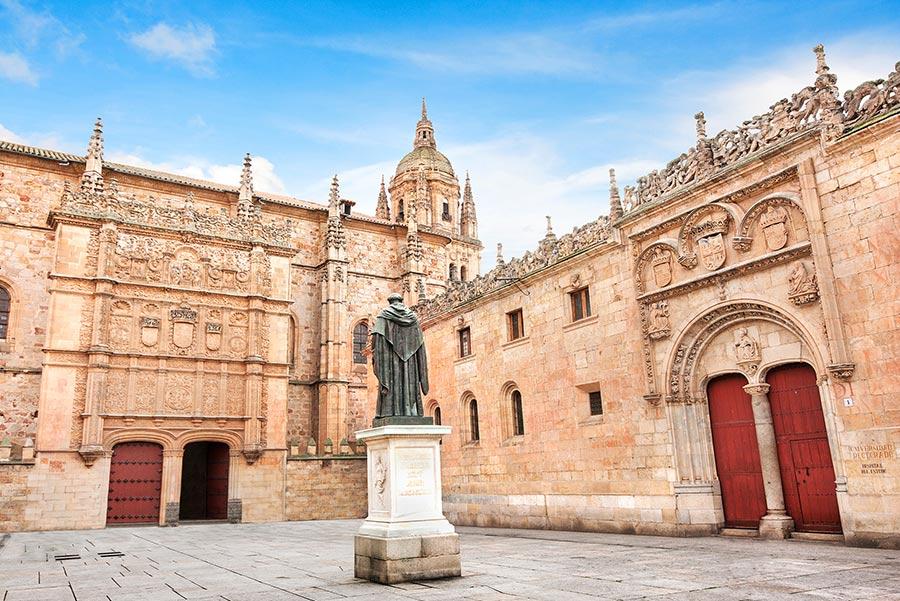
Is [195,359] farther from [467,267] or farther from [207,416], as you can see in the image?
[467,267]

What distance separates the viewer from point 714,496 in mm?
14000

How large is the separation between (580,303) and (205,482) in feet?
68.2

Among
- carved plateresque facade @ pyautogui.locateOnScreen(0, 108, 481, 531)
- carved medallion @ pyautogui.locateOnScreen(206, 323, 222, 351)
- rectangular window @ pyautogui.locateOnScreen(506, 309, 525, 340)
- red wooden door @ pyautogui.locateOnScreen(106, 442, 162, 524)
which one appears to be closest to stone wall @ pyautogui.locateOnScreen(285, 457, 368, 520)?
carved plateresque facade @ pyautogui.locateOnScreen(0, 108, 481, 531)

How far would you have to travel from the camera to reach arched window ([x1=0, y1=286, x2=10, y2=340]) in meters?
27.7

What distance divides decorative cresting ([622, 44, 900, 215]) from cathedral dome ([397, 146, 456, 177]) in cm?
3498

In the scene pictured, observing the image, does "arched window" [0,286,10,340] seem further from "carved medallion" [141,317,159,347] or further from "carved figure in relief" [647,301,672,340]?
"carved figure in relief" [647,301,672,340]

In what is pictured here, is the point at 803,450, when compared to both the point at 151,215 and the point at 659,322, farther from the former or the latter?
the point at 151,215

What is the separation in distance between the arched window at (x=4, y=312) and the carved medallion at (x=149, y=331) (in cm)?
676

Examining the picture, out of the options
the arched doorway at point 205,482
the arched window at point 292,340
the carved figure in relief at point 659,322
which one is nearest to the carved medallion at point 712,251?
the carved figure in relief at point 659,322

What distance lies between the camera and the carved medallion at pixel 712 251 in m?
13.7

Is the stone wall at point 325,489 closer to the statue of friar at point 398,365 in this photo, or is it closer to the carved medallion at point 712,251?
the carved medallion at point 712,251

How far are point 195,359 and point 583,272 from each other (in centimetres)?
1625

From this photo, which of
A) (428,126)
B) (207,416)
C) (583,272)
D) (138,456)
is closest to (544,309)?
(583,272)

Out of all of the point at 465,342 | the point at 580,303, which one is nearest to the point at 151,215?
the point at 465,342
